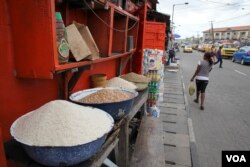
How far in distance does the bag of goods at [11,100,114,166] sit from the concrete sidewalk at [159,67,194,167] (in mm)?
2388

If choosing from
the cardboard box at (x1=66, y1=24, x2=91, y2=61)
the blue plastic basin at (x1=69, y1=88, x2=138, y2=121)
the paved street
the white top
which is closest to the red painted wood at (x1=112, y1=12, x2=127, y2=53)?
the blue plastic basin at (x1=69, y1=88, x2=138, y2=121)

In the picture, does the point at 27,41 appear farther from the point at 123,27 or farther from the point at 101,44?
the point at 123,27

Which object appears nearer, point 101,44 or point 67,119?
point 67,119

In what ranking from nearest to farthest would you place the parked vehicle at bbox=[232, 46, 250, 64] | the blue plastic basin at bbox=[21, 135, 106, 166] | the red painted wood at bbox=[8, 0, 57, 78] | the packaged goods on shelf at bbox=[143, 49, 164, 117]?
1. the blue plastic basin at bbox=[21, 135, 106, 166]
2. the red painted wood at bbox=[8, 0, 57, 78]
3. the packaged goods on shelf at bbox=[143, 49, 164, 117]
4. the parked vehicle at bbox=[232, 46, 250, 64]

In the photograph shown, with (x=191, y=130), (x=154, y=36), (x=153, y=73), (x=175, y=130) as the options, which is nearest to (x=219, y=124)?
(x=191, y=130)

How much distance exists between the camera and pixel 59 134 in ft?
5.05

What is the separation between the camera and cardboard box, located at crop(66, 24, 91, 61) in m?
2.14

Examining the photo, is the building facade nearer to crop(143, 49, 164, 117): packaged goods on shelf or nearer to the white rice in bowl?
crop(143, 49, 164, 117): packaged goods on shelf

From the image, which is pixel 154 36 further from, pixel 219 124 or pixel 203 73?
pixel 219 124

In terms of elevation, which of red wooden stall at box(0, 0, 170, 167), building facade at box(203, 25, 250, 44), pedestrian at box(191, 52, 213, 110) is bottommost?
pedestrian at box(191, 52, 213, 110)

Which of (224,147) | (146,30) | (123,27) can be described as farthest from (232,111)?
(123,27)

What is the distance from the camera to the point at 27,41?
172cm

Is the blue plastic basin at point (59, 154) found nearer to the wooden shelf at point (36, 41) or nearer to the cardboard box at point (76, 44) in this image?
the wooden shelf at point (36, 41)

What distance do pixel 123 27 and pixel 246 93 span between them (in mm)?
7759
